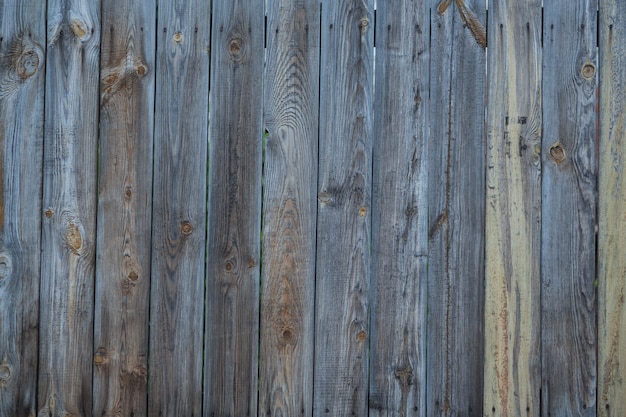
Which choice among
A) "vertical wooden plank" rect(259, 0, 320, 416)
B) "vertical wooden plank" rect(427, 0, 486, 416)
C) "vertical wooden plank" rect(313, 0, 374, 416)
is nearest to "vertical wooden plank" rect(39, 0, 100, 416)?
"vertical wooden plank" rect(259, 0, 320, 416)

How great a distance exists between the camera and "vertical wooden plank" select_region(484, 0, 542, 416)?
2197mm

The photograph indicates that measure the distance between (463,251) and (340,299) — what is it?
1.52 feet

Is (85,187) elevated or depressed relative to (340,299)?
elevated

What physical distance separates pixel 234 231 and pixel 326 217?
33 centimetres

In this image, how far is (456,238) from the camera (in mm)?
2205

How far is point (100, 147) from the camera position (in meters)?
2.24

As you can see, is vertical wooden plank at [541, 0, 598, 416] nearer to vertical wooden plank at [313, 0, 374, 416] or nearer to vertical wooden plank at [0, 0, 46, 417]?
vertical wooden plank at [313, 0, 374, 416]

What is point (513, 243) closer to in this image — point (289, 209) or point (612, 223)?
point (612, 223)

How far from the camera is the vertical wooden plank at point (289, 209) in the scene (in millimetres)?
2205

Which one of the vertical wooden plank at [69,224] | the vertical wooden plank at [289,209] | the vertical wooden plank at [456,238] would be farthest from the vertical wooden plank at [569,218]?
the vertical wooden plank at [69,224]

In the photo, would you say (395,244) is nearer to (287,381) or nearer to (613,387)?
(287,381)

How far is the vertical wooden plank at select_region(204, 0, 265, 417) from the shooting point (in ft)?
7.25

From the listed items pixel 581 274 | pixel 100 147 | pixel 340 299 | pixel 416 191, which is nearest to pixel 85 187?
pixel 100 147

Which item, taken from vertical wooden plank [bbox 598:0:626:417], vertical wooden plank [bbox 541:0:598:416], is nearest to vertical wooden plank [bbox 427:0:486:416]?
vertical wooden plank [bbox 541:0:598:416]
